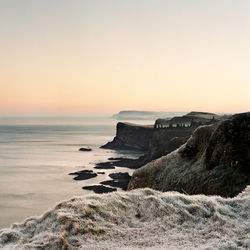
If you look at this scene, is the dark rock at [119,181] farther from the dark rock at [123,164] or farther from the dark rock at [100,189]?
the dark rock at [123,164]

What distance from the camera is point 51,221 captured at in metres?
11.2

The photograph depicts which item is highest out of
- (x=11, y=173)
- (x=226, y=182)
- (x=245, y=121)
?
Answer: (x=245, y=121)

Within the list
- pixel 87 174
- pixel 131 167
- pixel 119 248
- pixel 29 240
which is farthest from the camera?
pixel 131 167

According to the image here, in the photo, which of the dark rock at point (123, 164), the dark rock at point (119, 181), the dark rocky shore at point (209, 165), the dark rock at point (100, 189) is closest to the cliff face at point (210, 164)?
the dark rocky shore at point (209, 165)

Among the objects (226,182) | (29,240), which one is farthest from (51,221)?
(226,182)

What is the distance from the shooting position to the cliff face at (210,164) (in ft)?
68.5

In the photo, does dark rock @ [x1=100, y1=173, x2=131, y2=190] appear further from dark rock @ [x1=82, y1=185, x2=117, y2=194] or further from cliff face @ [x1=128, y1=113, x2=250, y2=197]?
cliff face @ [x1=128, y1=113, x2=250, y2=197]

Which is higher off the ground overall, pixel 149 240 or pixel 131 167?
pixel 149 240

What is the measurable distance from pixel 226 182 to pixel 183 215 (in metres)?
9.99

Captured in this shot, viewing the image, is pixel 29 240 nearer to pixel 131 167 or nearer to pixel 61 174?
pixel 61 174

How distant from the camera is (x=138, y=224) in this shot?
11.0 metres

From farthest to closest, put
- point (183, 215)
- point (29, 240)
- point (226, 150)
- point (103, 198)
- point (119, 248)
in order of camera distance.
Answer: point (226, 150)
point (103, 198)
point (183, 215)
point (29, 240)
point (119, 248)

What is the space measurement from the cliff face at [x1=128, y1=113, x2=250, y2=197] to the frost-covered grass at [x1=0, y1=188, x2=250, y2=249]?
8.11 metres

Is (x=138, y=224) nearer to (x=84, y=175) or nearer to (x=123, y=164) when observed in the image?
(x=84, y=175)
